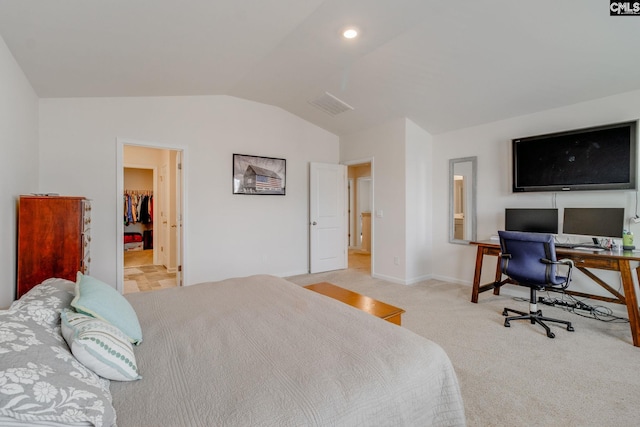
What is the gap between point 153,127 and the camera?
3.85 meters

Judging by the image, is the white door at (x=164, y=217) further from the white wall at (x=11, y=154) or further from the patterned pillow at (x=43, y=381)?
the patterned pillow at (x=43, y=381)

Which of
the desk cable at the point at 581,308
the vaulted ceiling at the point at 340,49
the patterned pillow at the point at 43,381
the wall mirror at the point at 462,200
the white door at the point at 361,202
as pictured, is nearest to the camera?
the patterned pillow at the point at 43,381

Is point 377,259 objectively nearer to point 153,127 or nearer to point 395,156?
point 395,156

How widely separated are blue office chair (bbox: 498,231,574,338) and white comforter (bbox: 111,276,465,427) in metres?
2.14

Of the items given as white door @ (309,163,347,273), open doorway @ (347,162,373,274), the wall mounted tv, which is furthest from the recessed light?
open doorway @ (347,162,373,274)

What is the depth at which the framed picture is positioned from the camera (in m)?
4.49

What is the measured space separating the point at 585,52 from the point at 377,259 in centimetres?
344

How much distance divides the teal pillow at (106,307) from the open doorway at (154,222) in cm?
265

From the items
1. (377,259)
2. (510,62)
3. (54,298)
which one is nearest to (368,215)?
(377,259)

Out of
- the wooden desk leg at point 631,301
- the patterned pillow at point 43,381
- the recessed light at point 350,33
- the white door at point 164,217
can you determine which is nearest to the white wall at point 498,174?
the wooden desk leg at point 631,301

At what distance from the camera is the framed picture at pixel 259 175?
4492mm

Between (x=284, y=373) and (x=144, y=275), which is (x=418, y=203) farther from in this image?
(x=144, y=275)

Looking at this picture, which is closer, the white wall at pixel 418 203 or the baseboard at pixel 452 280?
the baseboard at pixel 452 280

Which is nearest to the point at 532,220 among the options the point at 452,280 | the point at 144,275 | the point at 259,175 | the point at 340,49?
the point at 452,280
